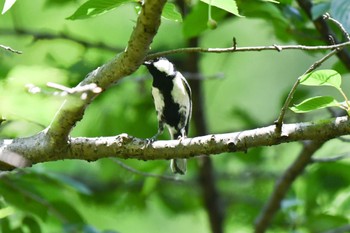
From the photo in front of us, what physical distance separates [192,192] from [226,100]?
125 centimetres

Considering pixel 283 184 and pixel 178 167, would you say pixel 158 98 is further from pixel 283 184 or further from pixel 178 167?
pixel 283 184

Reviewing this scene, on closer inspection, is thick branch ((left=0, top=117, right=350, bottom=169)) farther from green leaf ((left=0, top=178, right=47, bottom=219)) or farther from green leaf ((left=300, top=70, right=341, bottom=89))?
green leaf ((left=0, top=178, right=47, bottom=219))

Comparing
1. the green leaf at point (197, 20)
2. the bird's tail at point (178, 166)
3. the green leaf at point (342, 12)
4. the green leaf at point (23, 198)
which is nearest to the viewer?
the green leaf at point (342, 12)

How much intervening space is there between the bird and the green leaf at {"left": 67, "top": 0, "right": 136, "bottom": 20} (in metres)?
1.48

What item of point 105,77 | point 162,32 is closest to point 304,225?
point 162,32

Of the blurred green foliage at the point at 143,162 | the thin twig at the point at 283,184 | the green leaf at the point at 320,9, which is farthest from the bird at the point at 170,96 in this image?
the green leaf at the point at 320,9

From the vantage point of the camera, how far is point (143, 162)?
4293 mm

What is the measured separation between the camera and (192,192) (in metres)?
5.27

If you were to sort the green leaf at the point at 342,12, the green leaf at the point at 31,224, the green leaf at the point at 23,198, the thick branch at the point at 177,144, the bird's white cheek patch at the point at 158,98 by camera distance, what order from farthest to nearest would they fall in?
the bird's white cheek patch at the point at 158,98, the green leaf at the point at 31,224, the green leaf at the point at 23,198, the green leaf at the point at 342,12, the thick branch at the point at 177,144

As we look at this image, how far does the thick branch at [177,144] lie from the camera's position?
2.20 meters

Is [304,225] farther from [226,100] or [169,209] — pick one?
[226,100]

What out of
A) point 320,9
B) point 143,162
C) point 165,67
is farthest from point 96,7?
point 143,162

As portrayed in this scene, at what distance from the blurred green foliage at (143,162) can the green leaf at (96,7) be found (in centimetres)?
31

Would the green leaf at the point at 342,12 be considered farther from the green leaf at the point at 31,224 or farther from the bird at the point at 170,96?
the green leaf at the point at 31,224
